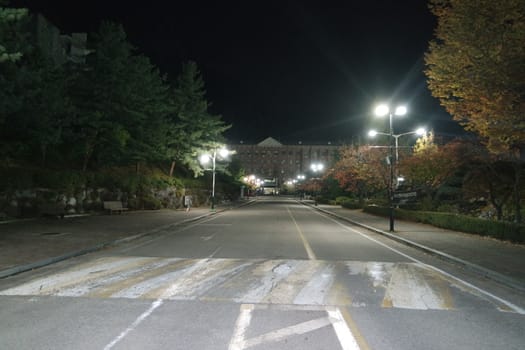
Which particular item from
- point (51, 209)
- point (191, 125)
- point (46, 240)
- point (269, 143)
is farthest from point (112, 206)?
point (269, 143)

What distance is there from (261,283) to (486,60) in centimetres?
1037

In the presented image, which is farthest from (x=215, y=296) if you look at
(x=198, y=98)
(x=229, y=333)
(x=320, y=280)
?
(x=198, y=98)

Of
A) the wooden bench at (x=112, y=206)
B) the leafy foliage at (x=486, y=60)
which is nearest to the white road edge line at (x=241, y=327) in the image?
the leafy foliage at (x=486, y=60)

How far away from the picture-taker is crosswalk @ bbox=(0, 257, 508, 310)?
689 centimetres

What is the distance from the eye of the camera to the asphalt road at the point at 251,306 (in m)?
4.94

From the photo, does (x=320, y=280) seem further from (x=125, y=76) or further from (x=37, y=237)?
(x=125, y=76)

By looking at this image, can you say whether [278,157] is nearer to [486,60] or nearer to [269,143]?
[269,143]

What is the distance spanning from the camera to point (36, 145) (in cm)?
2705

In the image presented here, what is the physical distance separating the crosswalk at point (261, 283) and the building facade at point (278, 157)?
142358 millimetres

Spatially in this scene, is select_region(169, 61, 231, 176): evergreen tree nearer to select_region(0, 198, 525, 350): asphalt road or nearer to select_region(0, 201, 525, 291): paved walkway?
select_region(0, 201, 525, 291): paved walkway

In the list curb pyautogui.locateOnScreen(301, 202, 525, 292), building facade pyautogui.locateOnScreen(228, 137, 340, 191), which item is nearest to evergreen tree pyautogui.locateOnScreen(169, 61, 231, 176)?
curb pyautogui.locateOnScreen(301, 202, 525, 292)

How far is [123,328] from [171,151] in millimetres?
37961

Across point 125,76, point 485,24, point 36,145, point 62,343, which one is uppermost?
point 125,76

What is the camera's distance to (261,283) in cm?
795
